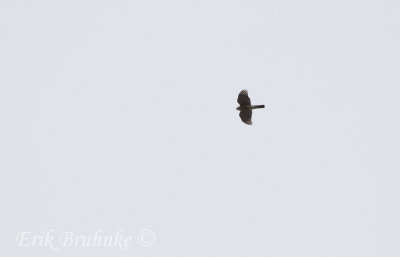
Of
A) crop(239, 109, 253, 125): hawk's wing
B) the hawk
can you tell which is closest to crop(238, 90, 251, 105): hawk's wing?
the hawk

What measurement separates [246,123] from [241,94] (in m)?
2.60

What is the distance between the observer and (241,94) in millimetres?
54344

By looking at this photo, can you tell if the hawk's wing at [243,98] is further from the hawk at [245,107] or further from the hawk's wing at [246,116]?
the hawk's wing at [246,116]

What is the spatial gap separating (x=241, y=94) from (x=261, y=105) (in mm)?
2012

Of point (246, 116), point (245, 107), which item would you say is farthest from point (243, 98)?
point (246, 116)

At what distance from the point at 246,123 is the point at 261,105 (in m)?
2.21

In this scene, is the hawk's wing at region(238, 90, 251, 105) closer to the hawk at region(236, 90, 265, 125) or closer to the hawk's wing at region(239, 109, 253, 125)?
the hawk at region(236, 90, 265, 125)

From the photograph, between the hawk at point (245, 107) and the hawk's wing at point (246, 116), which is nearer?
the hawk at point (245, 107)

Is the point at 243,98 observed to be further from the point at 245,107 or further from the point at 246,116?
the point at 246,116

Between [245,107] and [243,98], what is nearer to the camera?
[243,98]

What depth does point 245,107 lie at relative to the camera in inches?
2149

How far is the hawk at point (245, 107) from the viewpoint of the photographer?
54.3m

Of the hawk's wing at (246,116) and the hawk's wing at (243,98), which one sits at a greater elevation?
the hawk's wing at (243,98)

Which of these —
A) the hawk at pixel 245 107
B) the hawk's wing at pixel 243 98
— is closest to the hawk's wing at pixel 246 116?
the hawk at pixel 245 107
